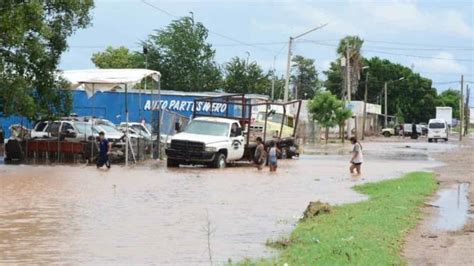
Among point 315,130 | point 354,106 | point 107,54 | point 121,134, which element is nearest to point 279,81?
point 354,106

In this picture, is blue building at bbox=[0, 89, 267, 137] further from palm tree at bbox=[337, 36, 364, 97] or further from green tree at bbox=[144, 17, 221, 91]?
palm tree at bbox=[337, 36, 364, 97]

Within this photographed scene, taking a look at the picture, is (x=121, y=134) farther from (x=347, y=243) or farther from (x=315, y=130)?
(x=315, y=130)

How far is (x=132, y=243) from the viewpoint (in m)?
12.0

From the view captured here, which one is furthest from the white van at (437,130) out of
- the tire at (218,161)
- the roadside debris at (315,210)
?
the roadside debris at (315,210)

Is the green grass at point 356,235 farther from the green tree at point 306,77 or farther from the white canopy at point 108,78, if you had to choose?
the green tree at point 306,77

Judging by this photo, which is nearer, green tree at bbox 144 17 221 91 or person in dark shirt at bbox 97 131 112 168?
person in dark shirt at bbox 97 131 112 168

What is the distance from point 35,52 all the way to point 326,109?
131ft

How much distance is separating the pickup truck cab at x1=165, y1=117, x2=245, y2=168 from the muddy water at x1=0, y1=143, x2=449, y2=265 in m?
1.08

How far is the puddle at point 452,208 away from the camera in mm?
14000

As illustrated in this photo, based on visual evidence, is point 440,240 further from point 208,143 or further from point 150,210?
point 208,143

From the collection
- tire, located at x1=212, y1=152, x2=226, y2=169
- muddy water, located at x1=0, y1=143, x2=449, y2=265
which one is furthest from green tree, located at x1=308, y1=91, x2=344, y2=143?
muddy water, located at x1=0, y1=143, x2=449, y2=265

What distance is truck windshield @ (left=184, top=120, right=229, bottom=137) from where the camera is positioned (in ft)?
105

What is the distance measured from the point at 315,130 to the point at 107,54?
31.2 m

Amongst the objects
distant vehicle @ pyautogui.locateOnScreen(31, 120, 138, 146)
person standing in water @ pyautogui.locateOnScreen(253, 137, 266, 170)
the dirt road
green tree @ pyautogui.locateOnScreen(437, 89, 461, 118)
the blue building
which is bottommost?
the dirt road
